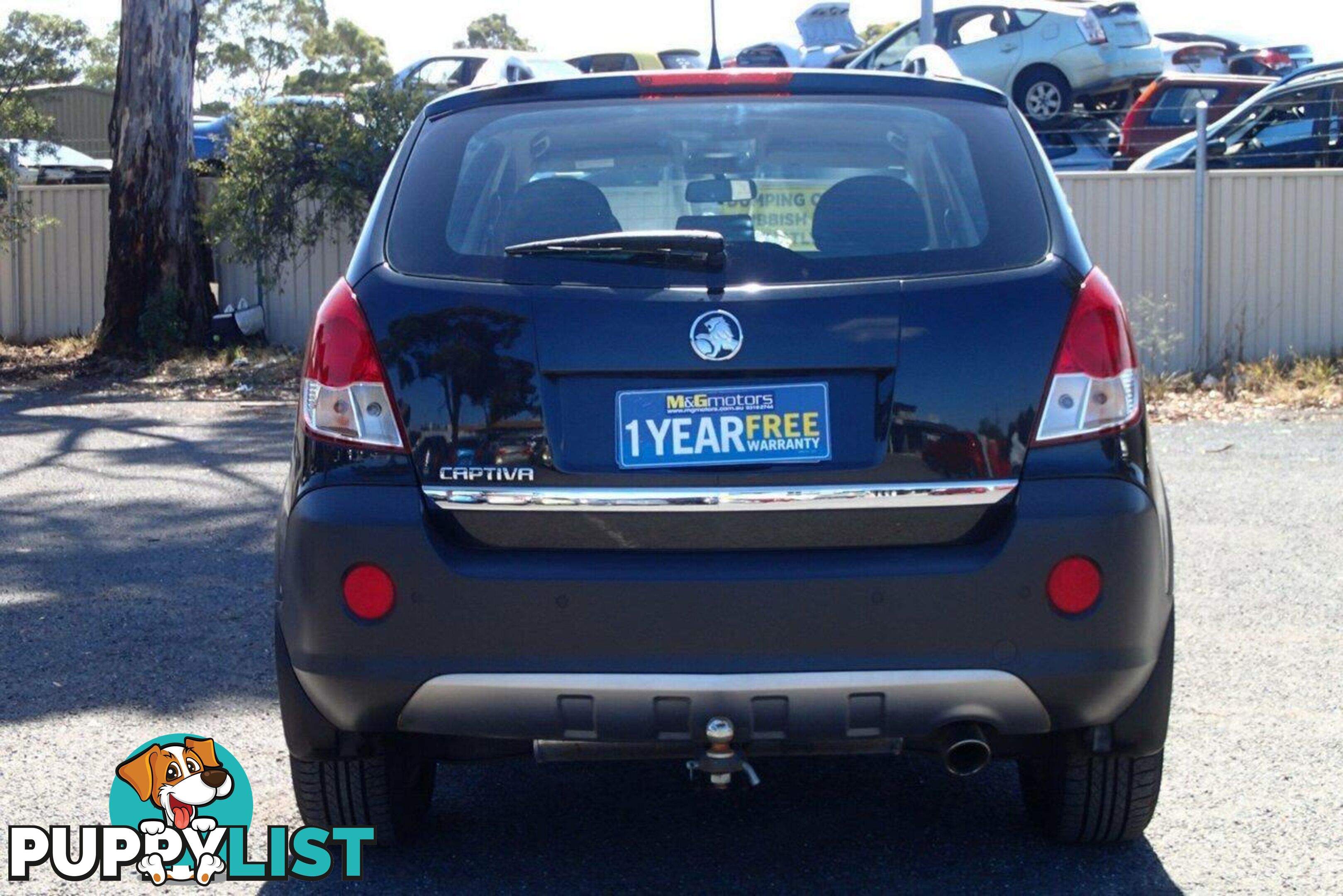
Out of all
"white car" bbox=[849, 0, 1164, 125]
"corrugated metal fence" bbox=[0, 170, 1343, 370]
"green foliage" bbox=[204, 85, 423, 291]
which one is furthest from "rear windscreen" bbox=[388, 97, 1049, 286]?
"white car" bbox=[849, 0, 1164, 125]

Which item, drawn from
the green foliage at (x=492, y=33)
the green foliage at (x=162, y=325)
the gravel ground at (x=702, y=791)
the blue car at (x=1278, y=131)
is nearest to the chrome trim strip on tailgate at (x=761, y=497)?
the gravel ground at (x=702, y=791)

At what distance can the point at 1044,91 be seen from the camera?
19.4 metres

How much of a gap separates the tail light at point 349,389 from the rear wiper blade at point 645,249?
1.16ft

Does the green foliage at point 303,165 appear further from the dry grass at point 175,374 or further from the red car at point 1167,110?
the red car at point 1167,110

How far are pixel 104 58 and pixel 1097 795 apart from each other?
27.4 m

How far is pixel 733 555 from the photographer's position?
320 cm

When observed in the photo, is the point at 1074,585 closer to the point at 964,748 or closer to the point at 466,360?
the point at 964,748

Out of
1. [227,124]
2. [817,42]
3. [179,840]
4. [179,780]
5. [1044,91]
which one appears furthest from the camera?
[817,42]

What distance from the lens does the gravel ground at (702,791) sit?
3762 millimetres

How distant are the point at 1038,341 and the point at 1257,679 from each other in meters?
2.44

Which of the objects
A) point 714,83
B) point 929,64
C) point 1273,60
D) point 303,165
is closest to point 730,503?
point 714,83

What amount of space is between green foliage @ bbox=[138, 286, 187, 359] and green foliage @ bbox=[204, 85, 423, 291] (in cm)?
82

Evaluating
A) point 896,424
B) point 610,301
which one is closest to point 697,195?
point 610,301

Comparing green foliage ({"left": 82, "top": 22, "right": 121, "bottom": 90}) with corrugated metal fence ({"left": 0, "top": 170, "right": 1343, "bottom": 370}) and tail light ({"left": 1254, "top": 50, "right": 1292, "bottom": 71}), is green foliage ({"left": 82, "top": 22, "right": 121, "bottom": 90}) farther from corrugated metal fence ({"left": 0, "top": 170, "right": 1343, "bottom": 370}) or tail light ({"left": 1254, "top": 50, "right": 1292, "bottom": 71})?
tail light ({"left": 1254, "top": 50, "right": 1292, "bottom": 71})
